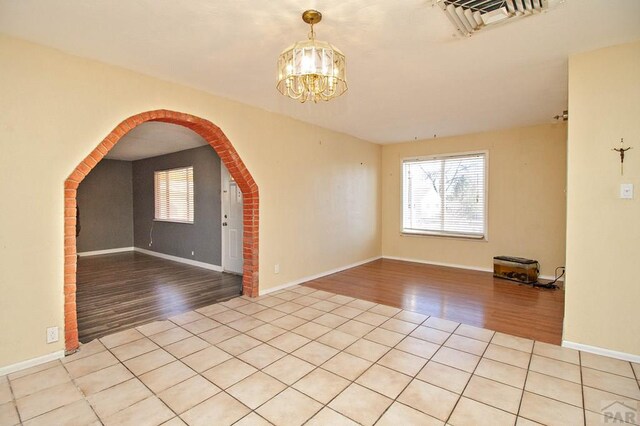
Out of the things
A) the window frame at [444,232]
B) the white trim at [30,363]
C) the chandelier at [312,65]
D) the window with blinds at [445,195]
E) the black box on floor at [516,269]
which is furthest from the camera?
the window with blinds at [445,195]

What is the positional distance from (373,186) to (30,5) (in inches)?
224

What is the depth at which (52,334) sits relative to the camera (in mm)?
2518

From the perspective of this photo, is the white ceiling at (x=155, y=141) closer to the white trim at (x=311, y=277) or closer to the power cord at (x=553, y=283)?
the white trim at (x=311, y=277)

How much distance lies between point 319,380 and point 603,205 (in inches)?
108

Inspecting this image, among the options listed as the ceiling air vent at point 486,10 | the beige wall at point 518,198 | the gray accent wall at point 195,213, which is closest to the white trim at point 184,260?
the gray accent wall at point 195,213

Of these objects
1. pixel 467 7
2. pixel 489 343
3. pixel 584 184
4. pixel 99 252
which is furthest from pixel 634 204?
pixel 99 252

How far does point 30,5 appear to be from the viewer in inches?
77.8

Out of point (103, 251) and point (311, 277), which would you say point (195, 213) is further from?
point (103, 251)

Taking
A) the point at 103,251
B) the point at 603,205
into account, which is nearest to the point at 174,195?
the point at 103,251

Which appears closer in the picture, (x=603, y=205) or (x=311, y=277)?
(x=603, y=205)

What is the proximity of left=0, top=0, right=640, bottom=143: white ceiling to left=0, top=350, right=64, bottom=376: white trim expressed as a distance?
2509 mm

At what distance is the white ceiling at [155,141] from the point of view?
4.85 meters

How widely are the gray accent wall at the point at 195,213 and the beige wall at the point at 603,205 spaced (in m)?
5.15

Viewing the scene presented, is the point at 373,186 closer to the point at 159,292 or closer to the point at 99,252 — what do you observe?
the point at 159,292
